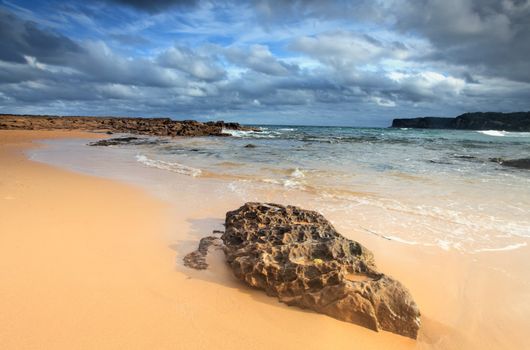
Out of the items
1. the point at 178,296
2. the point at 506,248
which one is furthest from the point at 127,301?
the point at 506,248

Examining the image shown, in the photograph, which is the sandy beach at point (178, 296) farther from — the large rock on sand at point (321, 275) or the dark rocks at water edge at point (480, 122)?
the dark rocks at water edge at point (480, 122)

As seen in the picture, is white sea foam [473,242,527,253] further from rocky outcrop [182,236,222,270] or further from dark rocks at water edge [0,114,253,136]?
dark rocks at water edge [0,114,253,136]

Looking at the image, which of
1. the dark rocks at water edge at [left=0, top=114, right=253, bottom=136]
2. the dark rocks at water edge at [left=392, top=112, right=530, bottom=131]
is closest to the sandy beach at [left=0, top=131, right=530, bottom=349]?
the dark rocks at water edge at [left=0, top=114, right=253, bottom=136]

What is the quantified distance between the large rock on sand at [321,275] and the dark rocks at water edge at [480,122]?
308 feet

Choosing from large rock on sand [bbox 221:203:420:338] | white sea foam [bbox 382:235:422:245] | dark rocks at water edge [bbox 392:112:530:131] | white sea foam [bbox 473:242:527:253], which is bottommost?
white sea foam [bbox 382:235:422:245]

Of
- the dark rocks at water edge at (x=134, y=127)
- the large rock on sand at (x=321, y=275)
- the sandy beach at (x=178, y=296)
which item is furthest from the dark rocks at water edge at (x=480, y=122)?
the large rock on sand at (x=321, y=275)

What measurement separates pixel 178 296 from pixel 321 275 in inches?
48.5

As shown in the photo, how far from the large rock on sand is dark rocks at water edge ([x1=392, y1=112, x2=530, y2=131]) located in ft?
308

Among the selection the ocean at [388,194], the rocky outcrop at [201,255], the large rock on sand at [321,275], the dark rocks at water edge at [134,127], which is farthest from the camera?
the dark rocks at water edge at [134,127]

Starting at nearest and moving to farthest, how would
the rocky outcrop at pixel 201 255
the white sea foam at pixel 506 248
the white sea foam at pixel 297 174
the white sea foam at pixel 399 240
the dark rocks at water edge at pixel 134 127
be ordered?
the rocky outcrop at pixel 201 255 → the white sea foam at pixel 506 248 → the white sea foam at pixel 399 240 → the white sea foam at pixel 297 174 → the dark rocks at water edge at pixel 134 127

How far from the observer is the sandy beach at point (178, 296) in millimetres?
2367

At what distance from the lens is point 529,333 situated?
2676mm

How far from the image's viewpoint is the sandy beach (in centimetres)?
237

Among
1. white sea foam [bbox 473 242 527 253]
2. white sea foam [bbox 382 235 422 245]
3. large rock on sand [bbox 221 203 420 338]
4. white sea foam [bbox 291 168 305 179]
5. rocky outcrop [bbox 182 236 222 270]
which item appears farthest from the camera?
white sea foam [bbox 291 168 305 179]
